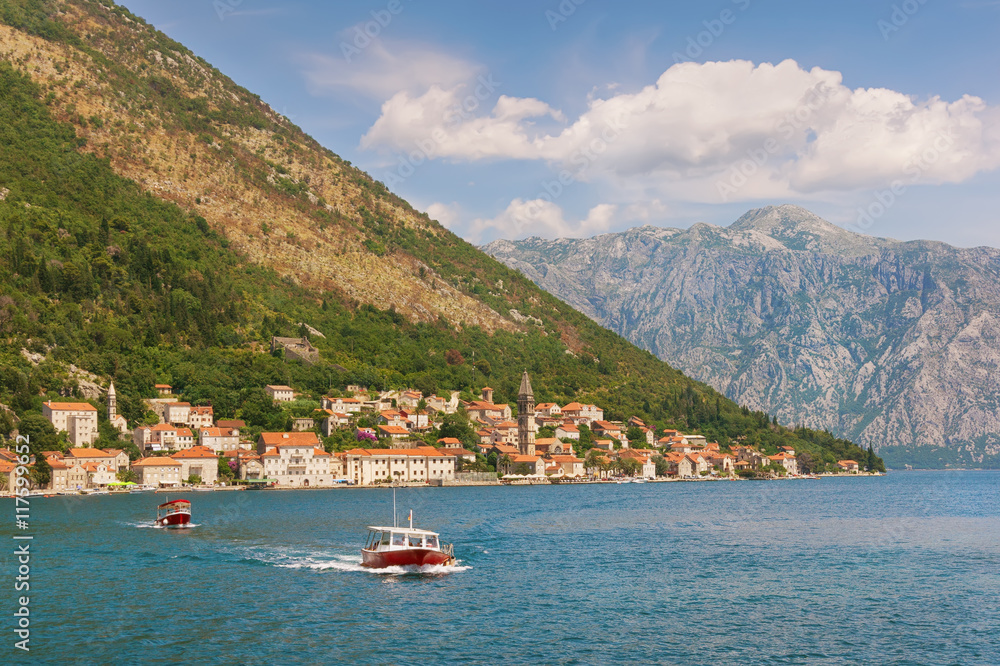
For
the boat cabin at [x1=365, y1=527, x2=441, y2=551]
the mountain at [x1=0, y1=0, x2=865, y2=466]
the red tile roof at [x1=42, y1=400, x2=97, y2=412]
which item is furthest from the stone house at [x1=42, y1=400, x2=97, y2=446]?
the boat cabin at [x1=365, y1=527, x2=441, y2=551]

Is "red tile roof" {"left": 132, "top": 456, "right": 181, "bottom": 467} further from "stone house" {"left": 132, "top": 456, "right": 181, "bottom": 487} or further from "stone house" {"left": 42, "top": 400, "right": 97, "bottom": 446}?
"stone house" {"left": 42, "top": 400, "right": 97, "bottom": 446}

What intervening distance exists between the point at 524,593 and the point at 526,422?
11776 cm

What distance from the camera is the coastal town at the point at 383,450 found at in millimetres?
114125

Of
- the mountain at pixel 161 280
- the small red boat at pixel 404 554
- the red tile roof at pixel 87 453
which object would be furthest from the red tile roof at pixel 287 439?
the small red boat at pixel 404 554

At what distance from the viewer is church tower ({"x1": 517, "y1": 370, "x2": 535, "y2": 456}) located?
6289 inches

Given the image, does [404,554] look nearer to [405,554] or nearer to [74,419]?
[405,554]

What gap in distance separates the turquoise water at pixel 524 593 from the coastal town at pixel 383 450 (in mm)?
35886

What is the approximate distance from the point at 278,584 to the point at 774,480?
147675mm

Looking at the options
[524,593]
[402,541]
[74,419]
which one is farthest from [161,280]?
[524,593]

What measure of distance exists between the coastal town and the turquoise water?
35886 mm

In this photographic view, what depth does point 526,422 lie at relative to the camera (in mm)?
161125

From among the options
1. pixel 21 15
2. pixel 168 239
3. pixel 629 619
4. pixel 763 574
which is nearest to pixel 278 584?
pixel 629 619

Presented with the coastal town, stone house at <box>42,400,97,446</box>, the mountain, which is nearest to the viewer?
stone house at <box>42,400,97,446</box>

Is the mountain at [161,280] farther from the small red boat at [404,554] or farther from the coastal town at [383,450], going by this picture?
the small red boat at [404,554]
